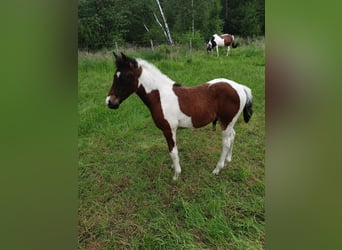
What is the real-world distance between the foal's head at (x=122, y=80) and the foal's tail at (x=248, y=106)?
1.57ft

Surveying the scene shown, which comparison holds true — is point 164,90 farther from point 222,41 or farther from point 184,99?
point 222,41

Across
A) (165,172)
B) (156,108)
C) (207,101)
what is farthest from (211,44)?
(165,172)

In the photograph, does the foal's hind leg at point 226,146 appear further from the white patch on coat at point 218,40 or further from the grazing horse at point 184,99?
the white patch on coat at point 218,40

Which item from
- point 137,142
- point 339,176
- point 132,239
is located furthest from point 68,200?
point 339,176

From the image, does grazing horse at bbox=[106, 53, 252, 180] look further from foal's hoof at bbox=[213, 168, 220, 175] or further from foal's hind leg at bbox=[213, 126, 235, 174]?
foal's hoof at bbox=[213, 168, 220, 175]

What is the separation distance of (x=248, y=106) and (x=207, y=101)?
0.59 feet

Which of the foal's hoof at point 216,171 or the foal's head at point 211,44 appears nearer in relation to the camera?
the foal's head at point 211,44

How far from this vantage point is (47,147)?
2.75 feet

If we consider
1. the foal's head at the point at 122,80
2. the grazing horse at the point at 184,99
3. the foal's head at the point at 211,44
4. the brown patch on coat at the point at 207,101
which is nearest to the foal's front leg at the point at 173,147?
the grazing horse at the point at 184,99

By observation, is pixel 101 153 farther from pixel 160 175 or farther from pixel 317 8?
pixel 317 8

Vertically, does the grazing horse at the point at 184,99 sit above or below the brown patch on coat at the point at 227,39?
below

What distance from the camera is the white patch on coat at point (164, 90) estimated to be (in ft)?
4.01

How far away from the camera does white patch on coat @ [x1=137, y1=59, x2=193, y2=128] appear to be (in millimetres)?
1223

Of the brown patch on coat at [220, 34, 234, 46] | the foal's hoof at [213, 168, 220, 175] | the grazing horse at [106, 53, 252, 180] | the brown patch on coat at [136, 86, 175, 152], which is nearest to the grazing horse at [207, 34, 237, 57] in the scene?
the brown patch on coat at [220, 34, 234, 46]
